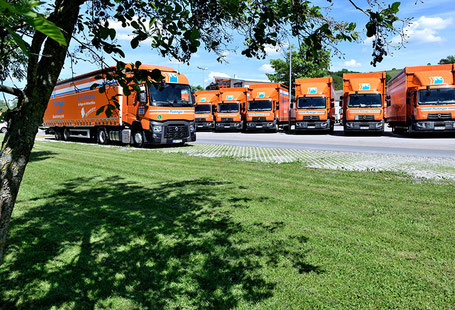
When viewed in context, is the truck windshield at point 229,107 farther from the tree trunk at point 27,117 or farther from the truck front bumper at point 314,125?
the tree trunk at point 27,117

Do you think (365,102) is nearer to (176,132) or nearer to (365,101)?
(365,101)

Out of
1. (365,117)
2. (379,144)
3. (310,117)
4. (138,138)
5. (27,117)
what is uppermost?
(310,117)

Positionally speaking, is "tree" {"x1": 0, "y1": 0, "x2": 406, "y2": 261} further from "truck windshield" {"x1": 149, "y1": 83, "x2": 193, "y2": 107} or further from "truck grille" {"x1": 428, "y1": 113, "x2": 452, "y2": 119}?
"truck grille" {"x1": 428, "y1": 113, "x2": 452, "y2": 119}

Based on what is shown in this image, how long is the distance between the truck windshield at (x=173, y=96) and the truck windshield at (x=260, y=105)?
35.6 ft

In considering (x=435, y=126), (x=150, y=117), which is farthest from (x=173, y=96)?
(x=435, y=126)

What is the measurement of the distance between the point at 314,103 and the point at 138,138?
12.4 metres

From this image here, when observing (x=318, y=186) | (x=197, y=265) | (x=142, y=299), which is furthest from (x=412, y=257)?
(x=318, y=186)

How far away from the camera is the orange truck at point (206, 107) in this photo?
30.0 m

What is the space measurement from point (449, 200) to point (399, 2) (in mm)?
4184

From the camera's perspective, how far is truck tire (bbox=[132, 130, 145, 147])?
15688mm

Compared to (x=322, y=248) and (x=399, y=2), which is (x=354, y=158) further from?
(x=399, y=2)

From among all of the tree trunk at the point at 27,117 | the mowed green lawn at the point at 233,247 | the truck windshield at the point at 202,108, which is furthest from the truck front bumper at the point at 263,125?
the tree trunk at the point at 27,117

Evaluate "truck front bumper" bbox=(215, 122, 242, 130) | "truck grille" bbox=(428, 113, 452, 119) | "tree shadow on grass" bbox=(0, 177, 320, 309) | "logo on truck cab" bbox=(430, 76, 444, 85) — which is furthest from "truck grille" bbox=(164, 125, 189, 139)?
"logo on truck cab" bbox=(430, 76, 444, 85)

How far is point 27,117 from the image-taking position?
2133 mm
